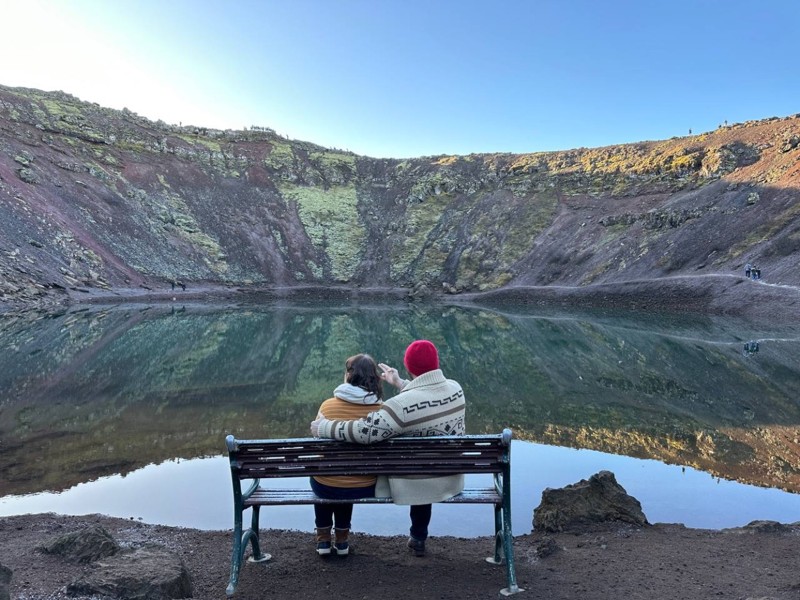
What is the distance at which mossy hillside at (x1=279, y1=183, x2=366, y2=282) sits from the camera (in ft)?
222

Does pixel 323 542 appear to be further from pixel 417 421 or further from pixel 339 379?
pixel 339 379

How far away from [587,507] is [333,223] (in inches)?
2669

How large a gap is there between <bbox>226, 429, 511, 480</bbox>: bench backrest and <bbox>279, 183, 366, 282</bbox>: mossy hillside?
60.9 m

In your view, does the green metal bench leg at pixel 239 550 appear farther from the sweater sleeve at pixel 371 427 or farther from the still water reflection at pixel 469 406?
the still water reflection at pixel 469 406

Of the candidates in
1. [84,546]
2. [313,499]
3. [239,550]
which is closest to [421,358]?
[313,499]

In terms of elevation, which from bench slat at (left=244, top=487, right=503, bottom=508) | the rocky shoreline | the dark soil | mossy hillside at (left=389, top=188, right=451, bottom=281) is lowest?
the dark soil

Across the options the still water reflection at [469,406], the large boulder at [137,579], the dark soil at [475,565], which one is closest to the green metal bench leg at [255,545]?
the dark soil at [475,565]

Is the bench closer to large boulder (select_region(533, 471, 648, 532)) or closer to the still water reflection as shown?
large boulder (select_region(533, 471, 648, 532))

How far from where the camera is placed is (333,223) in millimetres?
72375

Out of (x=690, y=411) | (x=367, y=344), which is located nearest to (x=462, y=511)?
(x=690, y=411)

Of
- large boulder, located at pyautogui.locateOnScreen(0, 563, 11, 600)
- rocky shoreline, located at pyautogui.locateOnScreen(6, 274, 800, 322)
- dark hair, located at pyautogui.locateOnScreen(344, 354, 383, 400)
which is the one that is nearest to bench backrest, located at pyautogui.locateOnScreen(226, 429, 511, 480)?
dark hair, located at pyautogui.locateOnScreen(344, 354, 383, 400)

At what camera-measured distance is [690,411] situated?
13.5m

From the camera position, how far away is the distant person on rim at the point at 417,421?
4.67 meters

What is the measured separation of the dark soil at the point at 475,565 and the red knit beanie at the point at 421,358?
1.91 m
